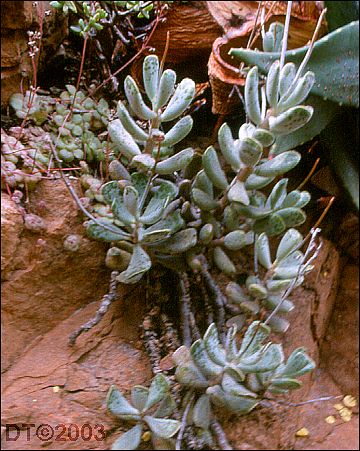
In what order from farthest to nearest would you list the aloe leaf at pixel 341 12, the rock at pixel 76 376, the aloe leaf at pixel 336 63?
the aloe leaf at pixel 341 12, the aloe leaf at pixel 336 63, the rock at pixel 76 376

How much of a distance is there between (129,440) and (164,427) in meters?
0.07

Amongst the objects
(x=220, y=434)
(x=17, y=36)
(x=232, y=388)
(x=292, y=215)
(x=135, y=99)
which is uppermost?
(x=17, y=36)

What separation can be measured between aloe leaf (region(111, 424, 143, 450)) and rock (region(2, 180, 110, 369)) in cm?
28

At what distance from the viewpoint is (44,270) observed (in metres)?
1.15

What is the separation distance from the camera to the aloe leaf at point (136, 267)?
1091 millimetres

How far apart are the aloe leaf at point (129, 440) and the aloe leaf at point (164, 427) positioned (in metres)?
0.03

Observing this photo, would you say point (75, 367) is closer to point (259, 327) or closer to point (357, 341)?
point (259, 327)

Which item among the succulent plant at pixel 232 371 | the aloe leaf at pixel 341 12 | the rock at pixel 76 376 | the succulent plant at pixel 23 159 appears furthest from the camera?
the aloe leaf at pixel 341 12

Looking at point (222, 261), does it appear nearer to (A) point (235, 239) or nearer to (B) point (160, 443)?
(A) point (235, 239)

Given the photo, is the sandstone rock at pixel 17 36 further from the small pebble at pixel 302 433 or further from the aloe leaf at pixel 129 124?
the small pebble at pixel 302 433

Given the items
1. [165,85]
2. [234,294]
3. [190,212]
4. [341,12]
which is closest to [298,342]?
[234,294]

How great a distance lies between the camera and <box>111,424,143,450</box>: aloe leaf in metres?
A: 0.97

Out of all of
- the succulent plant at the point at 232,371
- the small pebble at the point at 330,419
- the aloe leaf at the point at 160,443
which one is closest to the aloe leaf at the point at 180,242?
the succulent plant at the point at 232,371

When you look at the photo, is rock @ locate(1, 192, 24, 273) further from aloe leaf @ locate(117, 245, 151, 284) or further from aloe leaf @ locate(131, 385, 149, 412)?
aloe leaf @ locate(131, 385, 149, 412)
